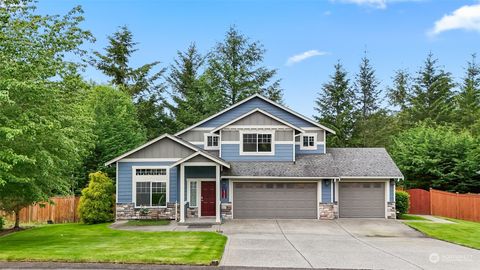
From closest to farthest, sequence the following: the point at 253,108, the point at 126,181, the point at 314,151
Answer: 1. the point at 126,181
2. the point at 314,151
3. the point at 253,108

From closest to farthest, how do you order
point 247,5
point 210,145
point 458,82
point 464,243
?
point 464,243, point 247,5, point 210,145, point 458,82

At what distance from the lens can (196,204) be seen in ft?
84.5

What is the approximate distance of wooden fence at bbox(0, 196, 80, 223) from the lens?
28.9m

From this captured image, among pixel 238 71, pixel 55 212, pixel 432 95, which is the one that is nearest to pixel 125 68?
pixel 238 71

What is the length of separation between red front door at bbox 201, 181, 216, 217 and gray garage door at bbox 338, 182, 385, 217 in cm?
736

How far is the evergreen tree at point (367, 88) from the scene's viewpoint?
48250mm

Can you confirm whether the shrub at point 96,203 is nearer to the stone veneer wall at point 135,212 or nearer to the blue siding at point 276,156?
the stone veneer wall at point 135,212

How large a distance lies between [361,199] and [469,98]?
33.4 m

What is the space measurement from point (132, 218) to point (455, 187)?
22500 millimetres

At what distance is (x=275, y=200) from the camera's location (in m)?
25.8

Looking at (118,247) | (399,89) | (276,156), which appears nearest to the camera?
(118,247)

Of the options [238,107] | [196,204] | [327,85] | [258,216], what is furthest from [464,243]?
[327,85]

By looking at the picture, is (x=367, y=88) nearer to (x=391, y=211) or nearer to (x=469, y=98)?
(x=469, y=98)

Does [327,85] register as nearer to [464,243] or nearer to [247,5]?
[247,5]
